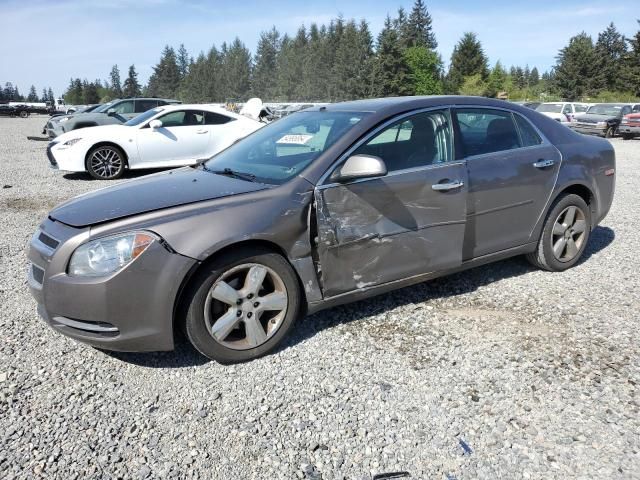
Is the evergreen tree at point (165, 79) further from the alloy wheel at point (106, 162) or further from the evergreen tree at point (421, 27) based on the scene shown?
the alloy wheel at point (106, 162)

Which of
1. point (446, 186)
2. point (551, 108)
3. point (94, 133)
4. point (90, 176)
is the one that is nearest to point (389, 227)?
point (446, 186)

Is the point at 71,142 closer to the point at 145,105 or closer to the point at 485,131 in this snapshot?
the point at 145,105

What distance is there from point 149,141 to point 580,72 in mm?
69348

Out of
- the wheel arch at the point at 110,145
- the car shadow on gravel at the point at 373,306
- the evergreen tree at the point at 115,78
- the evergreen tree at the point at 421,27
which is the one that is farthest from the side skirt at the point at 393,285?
the evergreen tree at the point at 115,78

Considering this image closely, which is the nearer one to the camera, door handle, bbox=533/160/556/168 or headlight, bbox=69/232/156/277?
headlight, bbox=69/232/156/277

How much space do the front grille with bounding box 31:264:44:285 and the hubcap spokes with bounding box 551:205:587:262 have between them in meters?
3.97

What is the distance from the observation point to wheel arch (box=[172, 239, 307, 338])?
3.02m

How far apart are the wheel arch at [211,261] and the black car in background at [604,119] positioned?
24098 millimetres

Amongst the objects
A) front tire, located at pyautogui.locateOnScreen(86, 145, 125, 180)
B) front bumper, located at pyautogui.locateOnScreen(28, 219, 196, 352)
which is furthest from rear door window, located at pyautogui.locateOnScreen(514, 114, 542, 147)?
front tire, located at pyautogui.locateOnScreen(86, 145, 125, 180)

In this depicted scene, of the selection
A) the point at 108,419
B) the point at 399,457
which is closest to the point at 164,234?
the point at 108,419

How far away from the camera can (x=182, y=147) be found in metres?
11.0

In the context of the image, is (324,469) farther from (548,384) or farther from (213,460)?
(548,384)

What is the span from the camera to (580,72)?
66.8 meters

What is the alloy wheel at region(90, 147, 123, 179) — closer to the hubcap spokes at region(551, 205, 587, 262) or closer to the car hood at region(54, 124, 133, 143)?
the car hood at region(54, 124, 133, 143)
